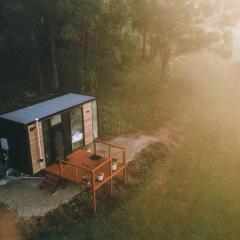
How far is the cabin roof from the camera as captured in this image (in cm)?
1453

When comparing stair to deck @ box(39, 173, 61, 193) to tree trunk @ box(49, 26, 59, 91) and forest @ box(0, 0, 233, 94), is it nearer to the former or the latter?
forest @ box(0, 0, 233, 94)

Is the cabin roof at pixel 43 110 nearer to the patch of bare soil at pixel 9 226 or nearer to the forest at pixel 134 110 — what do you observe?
the forest at pixel 134 110

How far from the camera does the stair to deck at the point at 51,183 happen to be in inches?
608

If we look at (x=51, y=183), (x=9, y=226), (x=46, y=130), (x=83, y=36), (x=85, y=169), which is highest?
(x=83, y=36)

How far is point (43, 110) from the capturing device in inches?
607

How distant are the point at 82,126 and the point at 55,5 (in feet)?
29.1

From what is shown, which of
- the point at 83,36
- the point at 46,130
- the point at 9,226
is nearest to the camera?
the point at 9,226

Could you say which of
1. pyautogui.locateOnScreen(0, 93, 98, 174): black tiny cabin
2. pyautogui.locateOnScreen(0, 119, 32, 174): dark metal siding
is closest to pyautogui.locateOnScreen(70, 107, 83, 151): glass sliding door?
pyautogui.locateOnScreen(0, 93, 98, 174): black tiny cabin

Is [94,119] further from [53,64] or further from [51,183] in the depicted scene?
[53,64]

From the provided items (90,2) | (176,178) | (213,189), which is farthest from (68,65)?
(213,189)

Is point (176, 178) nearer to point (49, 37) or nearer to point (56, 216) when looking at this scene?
point (56, 216)

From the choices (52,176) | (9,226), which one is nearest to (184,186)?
(52,176)

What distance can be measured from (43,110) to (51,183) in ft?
9.80

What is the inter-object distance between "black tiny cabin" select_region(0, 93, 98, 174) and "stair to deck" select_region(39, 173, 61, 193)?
1.92 feet
